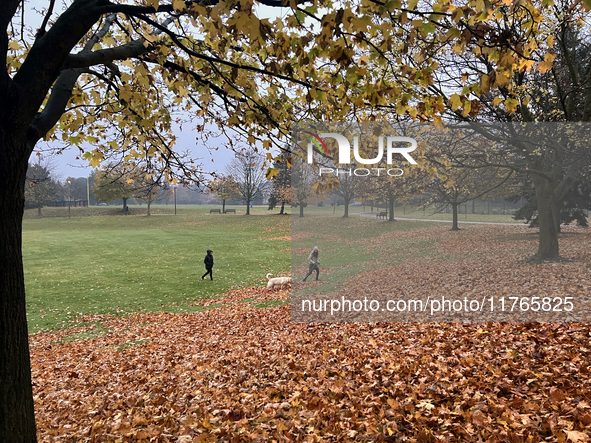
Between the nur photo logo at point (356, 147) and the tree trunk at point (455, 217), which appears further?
the tree trunk at point (455, 217)

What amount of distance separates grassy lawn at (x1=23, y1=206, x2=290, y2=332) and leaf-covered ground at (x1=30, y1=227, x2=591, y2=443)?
22.3ft

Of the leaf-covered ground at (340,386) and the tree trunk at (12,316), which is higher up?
the tree trunk at (12,316)

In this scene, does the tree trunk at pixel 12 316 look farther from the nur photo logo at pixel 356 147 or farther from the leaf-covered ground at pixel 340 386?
the nur photo logo at pixel 356 147

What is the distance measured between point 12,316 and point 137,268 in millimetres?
20423

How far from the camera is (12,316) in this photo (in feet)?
10.5

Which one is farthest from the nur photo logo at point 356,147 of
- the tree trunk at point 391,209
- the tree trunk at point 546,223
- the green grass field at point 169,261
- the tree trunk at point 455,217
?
the tree trunk at point 391,209

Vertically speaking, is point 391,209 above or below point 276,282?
above

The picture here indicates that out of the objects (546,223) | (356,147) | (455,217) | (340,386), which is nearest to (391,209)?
(455,217)

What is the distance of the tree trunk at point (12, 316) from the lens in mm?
3156

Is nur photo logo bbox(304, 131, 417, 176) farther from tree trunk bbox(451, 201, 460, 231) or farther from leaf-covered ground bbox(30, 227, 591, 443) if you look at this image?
tree trunk bbox(451, 201, 460, 231)

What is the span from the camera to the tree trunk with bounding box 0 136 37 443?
316 cm

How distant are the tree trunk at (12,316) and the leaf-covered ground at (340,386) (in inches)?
38.6

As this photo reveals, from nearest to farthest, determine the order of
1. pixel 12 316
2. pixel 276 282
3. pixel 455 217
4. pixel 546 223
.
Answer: pixel 12 316 → pixel 546 223 → pixel 455 217 → pixel 276 282

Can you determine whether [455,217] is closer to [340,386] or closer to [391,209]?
[391,209]
